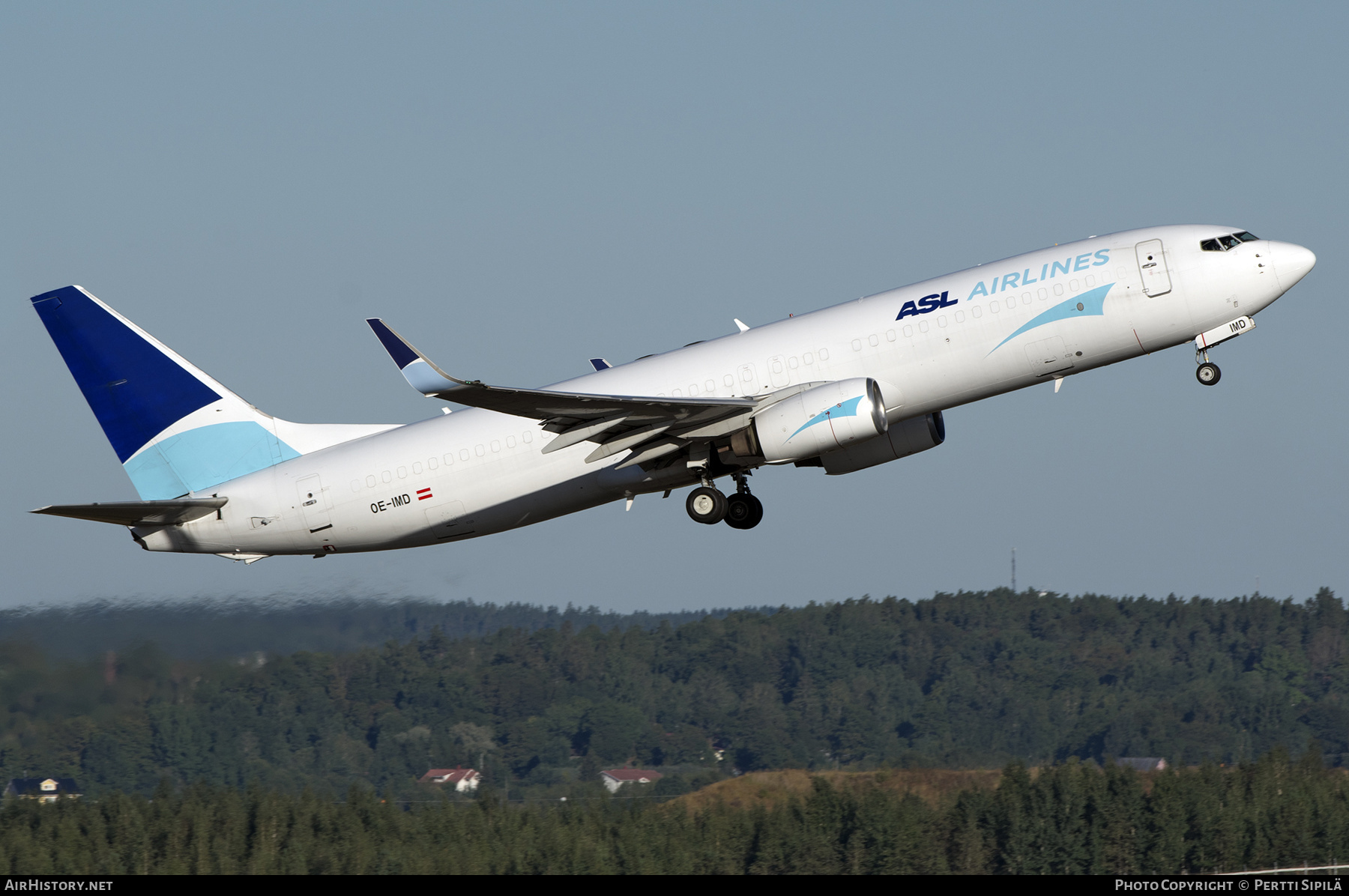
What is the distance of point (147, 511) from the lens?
35.1 m

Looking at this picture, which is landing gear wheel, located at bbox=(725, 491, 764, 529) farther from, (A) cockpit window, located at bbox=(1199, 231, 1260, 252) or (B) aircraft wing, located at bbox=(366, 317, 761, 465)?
(A) cockpit window, located at bbox=(1199, 231, 1260, 252)


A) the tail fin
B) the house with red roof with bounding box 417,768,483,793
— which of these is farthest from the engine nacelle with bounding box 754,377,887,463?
the house with red roof with bounding box 417,768,483,793

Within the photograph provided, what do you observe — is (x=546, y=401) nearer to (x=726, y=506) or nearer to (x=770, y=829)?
(x=726, y=506)

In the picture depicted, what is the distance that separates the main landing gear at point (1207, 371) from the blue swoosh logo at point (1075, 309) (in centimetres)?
275

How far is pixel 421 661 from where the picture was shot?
116 m

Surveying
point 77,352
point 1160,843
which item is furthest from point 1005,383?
point 1160,843

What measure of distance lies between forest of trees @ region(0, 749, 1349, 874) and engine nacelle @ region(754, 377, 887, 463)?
57.8m

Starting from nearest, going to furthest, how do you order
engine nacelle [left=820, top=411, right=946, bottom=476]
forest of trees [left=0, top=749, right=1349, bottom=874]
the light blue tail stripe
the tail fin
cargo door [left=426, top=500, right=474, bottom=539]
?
1. cargo door [left=426, top=500, right=474, bottom=539]
2. engine nacelle [left=820, top=411, right=946, bottom=476]
3. the light blue tail stripe
4. the tail fin
5. forest of trees [left=0, top=749, right=1349, bottom=874]

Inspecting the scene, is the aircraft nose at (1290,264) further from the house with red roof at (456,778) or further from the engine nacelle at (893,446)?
the house with red roof at (456,778)

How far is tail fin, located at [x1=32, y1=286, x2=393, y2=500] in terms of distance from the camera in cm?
3731

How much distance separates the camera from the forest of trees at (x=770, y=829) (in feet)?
268

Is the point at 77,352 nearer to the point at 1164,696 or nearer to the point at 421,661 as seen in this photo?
the point at 421,661

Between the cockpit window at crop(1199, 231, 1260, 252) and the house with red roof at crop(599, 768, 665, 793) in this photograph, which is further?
the house with red roof at crop(599, 768, 665, 793)

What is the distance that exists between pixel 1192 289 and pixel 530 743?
106291 millimetres
